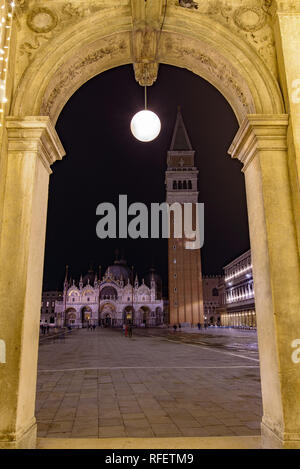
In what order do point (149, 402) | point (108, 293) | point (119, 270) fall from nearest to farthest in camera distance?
1. point (149, 402)
2. point (108, 293)
3. point (119, 270)

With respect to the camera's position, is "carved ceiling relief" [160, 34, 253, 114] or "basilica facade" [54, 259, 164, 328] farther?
"basilica facade" [54, 259, 164, 328]

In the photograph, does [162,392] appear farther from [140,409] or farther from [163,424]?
[163,424]

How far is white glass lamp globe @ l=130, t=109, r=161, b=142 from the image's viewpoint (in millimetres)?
4273

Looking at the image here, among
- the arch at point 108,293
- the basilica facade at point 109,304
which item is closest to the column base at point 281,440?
the basilica facade at point 109,304

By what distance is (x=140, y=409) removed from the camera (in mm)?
5637

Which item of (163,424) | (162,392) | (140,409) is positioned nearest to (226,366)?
(162,392)

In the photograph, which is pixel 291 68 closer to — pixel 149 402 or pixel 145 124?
pixel 145 124

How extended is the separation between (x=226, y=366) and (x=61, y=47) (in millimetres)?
9853

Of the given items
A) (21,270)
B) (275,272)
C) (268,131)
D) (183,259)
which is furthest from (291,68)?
(183,259)

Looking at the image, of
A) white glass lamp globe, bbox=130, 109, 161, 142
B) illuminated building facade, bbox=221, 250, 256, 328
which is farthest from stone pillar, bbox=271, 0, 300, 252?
illuminated building facade, bbox=221, 250, 256, 328

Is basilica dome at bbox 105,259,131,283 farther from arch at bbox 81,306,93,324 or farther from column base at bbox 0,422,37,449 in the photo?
column base at bbox 0,422,37,449

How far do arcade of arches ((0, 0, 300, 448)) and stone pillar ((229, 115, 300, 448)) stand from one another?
0.5 inches

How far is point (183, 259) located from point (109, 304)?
34.9 meters

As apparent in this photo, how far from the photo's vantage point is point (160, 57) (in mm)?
5156
